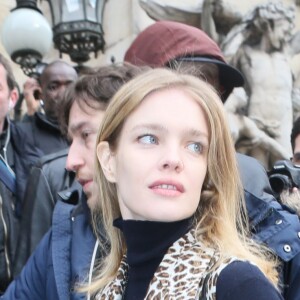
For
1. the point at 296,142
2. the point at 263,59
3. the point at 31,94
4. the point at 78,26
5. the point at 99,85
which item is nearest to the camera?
the point at 99,85

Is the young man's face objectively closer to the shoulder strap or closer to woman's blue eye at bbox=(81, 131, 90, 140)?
woman's blue eye at bbox=(81, 131, 90, 140)

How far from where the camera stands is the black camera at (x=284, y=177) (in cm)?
184

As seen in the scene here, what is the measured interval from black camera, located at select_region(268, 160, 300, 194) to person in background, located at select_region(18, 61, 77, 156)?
122cm

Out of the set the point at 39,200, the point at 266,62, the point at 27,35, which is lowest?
the point at 266,62

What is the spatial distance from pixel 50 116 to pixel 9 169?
85cm

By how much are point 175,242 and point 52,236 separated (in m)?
0.55

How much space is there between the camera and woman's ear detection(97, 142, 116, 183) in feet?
4.78

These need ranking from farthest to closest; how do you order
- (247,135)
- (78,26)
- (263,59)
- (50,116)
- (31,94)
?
(263,59), (247,135), (31,94), (78,26), (50,116)

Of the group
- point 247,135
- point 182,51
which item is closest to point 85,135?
point 182,51

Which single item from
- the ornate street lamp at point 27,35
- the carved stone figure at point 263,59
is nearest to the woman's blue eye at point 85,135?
the ornate street lamp at point 27,35

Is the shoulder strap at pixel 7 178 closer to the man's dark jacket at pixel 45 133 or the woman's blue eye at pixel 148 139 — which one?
the man's dark jacket at pixel 45 133

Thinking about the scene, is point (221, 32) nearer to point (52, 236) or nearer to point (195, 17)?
point (195, 17)

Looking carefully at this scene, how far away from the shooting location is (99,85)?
192 cm

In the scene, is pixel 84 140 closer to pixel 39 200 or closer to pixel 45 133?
pixel 39 200
